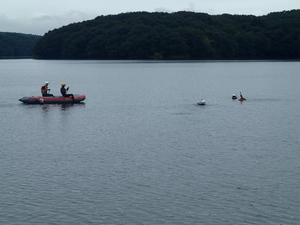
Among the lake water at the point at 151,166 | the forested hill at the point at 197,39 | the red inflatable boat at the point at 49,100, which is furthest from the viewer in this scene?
the forested hill at the point at 197,39

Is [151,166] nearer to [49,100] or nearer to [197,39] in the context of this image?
[49,100]

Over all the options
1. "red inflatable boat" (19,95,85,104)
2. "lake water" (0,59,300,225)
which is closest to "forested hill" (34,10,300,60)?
"red inflatable boat" (19,95,85,104)

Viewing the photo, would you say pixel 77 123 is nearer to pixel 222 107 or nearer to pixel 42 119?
pixel 42 119

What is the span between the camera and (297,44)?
166m

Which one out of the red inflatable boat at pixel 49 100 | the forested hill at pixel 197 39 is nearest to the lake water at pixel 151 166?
the red inflatable boat at pixel 49 100

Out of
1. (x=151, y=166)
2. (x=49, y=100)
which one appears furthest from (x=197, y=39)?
(x=151, y=166)

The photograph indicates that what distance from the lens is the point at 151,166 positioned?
24.5m

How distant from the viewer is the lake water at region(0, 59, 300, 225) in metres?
18.1

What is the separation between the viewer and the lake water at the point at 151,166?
59.3 ft

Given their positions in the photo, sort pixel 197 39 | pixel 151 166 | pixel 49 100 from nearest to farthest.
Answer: pixel 151 166 → pixel 49 100 → pixel 197 39

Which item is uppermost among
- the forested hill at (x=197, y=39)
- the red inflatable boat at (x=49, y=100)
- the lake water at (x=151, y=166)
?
the forested hill at (x=197, y=39)

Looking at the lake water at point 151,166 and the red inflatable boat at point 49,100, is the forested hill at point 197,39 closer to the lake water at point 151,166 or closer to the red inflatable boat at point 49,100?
the red inflatable boat at point 49,100

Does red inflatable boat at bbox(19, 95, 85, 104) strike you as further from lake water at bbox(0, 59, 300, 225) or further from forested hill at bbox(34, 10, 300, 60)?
forested hill at bbox(34, 10, 300, 60)

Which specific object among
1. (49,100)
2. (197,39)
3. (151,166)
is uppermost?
(197,39)
